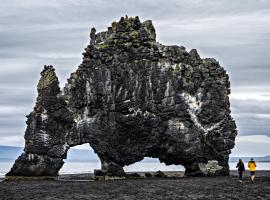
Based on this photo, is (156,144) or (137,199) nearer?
(137,199)

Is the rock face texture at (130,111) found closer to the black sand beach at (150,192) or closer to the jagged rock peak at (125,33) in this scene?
the jagged rock peak at (125,33)

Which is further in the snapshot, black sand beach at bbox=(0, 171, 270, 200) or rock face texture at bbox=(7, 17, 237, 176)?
rock face texture at bbox=(7, 17, 237, 176)

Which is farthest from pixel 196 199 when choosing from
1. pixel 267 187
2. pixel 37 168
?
pixel 37 168

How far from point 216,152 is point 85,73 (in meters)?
24.7

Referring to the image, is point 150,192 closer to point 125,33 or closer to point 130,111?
point 130,111

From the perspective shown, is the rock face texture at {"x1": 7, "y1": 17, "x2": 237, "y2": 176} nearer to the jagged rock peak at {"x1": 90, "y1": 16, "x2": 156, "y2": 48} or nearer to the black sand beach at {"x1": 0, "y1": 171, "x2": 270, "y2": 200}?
the jagged rock peak at {"x1": 90, "y1": 16, "x2": 156, "y2": 48}

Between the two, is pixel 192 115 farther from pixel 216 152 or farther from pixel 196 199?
pixel 196 199

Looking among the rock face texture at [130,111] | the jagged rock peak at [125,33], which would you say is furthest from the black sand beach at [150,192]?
the jagged rock peak at [125,33]

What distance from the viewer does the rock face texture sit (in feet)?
292

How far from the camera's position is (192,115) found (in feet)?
295

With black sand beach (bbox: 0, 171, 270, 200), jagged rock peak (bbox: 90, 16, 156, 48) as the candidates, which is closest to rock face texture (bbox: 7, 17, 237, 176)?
jagged rock peak (bbox: 90, 16, 156, 48)

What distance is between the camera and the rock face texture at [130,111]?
89000 mm

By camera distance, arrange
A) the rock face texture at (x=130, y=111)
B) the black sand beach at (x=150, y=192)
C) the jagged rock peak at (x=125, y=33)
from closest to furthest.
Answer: the black sand beach at (x=150, y=192) → the rock face texture at (x=130, y=111) → the jagged rock peak at (x=125, y=33)

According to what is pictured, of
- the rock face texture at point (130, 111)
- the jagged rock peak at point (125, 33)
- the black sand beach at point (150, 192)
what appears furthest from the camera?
the jagged rock peak at point (125, 33)
